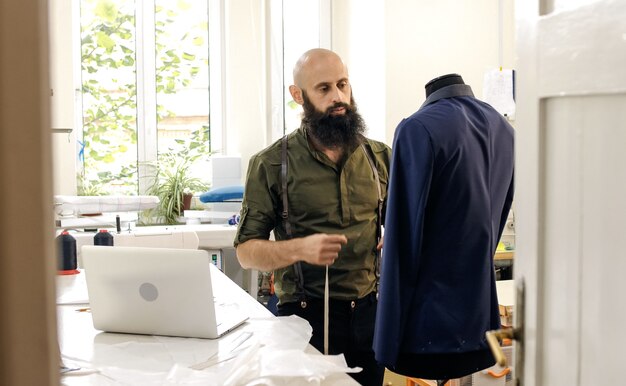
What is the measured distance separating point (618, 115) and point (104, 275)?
5.53 ft

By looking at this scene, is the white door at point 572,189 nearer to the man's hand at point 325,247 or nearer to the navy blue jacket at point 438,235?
the navy blue jacket at point 438,235

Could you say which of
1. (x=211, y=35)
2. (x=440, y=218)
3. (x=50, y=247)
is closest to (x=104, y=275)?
(x=440, y=218)

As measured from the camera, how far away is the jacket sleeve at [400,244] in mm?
1910

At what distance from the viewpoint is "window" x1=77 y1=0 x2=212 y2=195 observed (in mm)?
4996

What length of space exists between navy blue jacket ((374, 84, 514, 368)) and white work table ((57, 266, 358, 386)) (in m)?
0.29

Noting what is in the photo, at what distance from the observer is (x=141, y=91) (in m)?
5.11

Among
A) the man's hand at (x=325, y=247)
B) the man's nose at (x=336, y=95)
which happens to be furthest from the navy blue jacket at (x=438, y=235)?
the man's nose at (x=336, y=95)

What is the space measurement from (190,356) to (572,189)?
1261mm

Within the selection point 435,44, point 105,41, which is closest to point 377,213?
A: point 435,44

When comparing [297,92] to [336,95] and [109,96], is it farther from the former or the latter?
[109,96]

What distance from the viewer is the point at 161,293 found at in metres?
2.06

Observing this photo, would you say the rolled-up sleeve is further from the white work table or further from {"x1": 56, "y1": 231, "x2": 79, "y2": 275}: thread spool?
{"x1": 56, "y1": 231, "x2": 79, "y2": 275}: thread spool

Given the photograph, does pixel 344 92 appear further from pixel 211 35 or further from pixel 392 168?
pixel 211 35

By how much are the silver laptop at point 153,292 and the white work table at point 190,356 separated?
37mm
